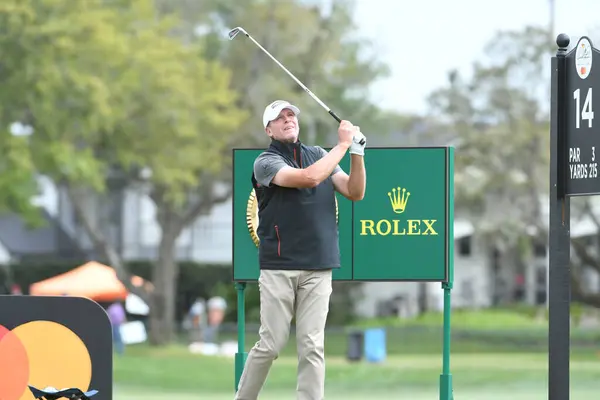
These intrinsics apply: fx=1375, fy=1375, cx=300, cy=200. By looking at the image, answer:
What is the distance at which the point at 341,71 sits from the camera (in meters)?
40.1

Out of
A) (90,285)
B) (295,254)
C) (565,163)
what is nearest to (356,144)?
(295,254)

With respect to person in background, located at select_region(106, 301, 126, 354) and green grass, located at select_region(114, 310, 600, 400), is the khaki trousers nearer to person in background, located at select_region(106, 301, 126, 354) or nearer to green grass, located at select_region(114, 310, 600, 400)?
green grass, located at select_region(114, 310, 600, 400)

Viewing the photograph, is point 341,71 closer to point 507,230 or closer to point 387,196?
point 507,230

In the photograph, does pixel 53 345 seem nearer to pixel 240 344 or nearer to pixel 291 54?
pixel 240 344

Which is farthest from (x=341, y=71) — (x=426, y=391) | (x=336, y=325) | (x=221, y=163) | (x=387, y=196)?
(x=387, y=196)

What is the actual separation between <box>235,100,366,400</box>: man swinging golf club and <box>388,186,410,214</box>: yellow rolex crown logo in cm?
132

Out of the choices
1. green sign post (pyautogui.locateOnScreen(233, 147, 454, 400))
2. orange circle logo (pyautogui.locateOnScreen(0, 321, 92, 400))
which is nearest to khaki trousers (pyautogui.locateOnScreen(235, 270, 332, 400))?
orange circle logo (pyautogui.locateOnScreen(0, 321, 92, 400))

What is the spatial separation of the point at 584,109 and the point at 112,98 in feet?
86.7

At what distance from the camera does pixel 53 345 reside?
801 cm

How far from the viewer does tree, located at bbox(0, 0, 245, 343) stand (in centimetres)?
3134

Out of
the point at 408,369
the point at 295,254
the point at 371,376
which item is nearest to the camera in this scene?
the point at 295,254

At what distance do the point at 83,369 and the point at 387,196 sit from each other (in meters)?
2.42

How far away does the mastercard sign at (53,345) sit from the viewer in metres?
7.96

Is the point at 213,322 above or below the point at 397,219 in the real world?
below
